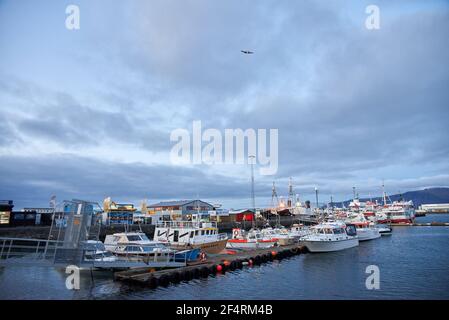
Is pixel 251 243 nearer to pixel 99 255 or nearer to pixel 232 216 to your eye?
pixel 99 255

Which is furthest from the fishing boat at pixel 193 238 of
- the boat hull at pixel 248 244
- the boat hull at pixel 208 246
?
the boat hull at pixel 248 244

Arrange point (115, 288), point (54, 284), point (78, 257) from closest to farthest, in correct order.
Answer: point (78, 257) → point (115, 288) → point (54, 284)

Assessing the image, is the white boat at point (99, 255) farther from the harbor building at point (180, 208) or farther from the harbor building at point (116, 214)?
the harbor building at point (180, 208)

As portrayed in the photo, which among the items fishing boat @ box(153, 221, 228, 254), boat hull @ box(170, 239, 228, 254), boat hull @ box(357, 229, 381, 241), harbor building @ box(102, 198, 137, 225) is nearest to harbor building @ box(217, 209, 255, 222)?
harbor building @ box(102, 198, 137, 225)
